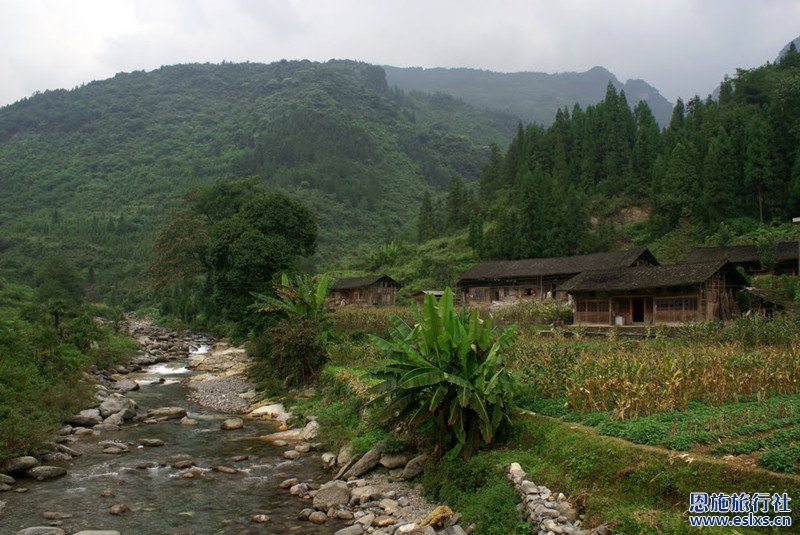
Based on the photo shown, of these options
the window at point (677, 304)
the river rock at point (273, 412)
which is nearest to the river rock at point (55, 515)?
the river rock at point (273, 412)

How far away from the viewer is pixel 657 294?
3086 centimetres

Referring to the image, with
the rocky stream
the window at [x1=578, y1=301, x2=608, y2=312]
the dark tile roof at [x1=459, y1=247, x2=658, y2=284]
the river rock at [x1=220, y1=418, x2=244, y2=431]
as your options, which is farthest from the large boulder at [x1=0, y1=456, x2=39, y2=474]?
the dark tile roof at [x1=459, y1=247, x2=658, y2=284]

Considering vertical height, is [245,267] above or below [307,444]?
above

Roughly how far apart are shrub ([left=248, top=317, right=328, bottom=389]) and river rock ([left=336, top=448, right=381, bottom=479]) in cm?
1018

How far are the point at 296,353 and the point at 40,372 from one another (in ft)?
31.1

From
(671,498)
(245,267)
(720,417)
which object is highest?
(245,267)

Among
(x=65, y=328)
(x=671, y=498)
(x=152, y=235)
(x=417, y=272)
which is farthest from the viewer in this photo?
(x=152, y=235)

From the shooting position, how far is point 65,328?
2855cm

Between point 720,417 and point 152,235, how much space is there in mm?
95636

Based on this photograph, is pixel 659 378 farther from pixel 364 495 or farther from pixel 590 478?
pixel 364 495

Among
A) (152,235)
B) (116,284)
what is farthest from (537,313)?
(152,235)

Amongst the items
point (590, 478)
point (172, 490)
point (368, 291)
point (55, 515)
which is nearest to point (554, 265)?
point (368, 291)

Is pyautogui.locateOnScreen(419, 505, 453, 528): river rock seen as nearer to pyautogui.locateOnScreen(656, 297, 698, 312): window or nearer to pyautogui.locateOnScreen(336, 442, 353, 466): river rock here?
pyautogui.locateOnScreen(336, 442, 353, 466): river rock

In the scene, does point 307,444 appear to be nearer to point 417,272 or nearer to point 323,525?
point 323,525
